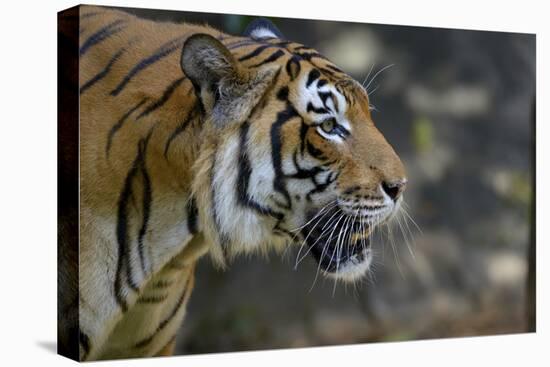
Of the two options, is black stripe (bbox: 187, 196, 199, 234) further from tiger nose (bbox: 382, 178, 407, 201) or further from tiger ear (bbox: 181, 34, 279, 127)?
tiger nose (bbox: 382, 178, 407, 201)

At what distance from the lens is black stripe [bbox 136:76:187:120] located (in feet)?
14.6

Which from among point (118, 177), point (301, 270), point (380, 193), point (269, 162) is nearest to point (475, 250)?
point (301, 270)

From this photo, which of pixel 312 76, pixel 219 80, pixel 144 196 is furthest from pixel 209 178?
pixel 312 76

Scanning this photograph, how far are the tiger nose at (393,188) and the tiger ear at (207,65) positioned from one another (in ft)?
→ 2.74

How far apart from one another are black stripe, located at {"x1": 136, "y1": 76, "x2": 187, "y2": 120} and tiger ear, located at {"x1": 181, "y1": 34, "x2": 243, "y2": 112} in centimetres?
19

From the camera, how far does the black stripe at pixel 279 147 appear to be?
4.38 meters

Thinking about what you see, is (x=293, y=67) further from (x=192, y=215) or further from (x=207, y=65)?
(x=192, y=215)

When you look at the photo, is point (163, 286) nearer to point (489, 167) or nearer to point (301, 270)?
point (301, 270)

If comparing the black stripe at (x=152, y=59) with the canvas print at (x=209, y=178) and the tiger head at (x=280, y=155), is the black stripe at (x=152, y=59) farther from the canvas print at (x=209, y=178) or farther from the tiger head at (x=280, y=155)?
the tiger head at (x=280, y=155)

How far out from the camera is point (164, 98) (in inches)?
176

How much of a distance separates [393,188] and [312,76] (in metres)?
0.63

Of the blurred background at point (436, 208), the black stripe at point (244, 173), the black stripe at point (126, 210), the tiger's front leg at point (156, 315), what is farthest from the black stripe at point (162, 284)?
the blurred background at point (436, 208)

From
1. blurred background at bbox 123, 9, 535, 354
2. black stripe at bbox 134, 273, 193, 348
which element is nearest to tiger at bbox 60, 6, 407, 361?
black stripe at bbox 134, 273, 193, 348

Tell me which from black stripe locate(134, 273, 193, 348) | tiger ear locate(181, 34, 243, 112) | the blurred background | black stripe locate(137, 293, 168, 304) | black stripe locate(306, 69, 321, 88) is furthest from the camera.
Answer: the blurred background
